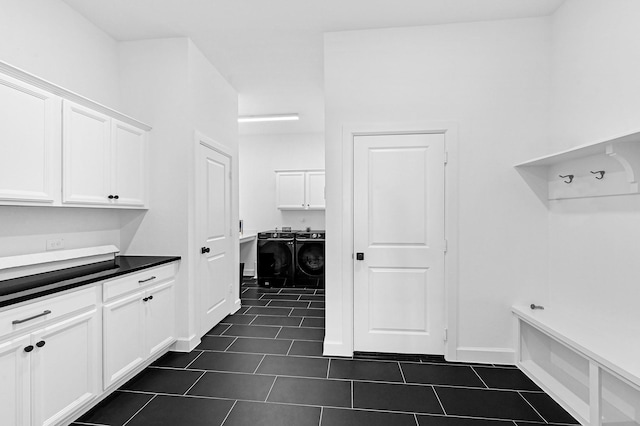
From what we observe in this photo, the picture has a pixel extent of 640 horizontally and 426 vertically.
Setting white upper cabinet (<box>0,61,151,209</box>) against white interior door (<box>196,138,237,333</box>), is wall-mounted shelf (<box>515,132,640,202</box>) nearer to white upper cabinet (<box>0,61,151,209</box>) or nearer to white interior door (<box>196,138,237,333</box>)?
white interior door (<box>196,138,237,333</box>)

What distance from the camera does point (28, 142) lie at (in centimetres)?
181

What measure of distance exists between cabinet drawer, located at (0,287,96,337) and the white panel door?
6.60 ft

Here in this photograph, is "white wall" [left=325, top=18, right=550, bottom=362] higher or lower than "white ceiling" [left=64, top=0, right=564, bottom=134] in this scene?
lower

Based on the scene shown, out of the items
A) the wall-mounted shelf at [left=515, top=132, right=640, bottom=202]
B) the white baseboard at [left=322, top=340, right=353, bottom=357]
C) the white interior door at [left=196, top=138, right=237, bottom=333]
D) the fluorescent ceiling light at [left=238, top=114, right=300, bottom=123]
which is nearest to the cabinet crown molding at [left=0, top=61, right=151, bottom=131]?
the white interior door at [left=196, top=138, right=237, bottom=333]

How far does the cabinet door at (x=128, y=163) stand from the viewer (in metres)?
2.49

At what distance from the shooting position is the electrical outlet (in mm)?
2236

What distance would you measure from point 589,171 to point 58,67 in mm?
4015

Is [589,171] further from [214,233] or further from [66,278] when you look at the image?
[66,278]

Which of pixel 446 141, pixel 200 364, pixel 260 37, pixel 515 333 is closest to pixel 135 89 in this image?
pixel 260 37

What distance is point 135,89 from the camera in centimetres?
292

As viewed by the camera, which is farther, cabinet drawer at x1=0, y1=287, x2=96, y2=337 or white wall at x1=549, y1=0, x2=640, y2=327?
white wall at x1=549, y1=0, x2=640, y2=327

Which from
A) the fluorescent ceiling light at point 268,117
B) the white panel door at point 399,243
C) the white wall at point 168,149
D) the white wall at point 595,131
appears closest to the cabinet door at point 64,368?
the white wall at point 168,149

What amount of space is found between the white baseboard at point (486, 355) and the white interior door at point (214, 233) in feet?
8.21

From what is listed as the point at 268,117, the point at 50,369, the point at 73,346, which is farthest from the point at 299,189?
the point at 50,369
